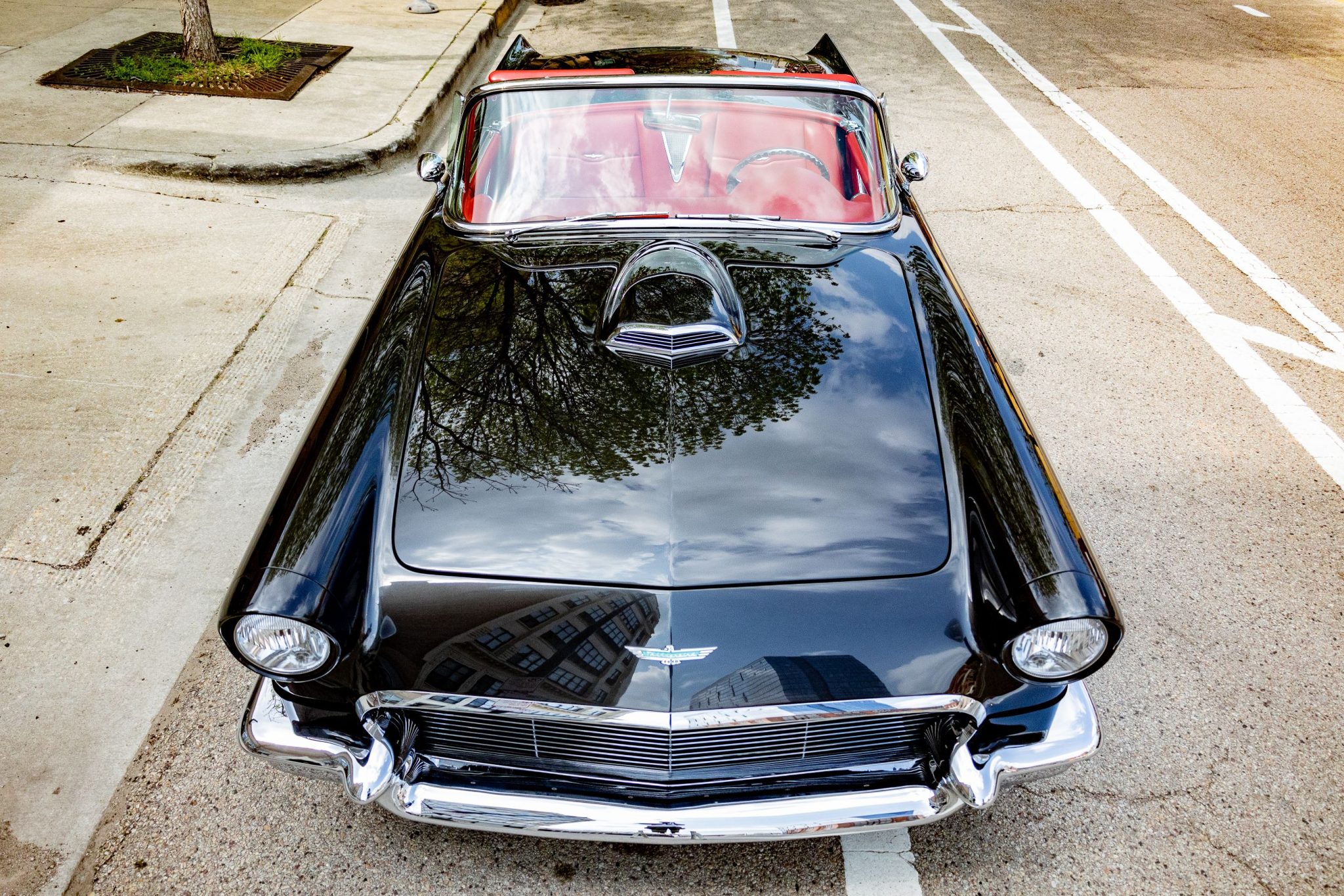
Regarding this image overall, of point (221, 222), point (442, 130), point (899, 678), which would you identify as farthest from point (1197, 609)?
point (442, 130)

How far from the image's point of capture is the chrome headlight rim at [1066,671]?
2035 millimetres

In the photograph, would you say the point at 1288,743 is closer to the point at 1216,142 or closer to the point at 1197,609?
the point at 1197,609

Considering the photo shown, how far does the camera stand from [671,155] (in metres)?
3.35

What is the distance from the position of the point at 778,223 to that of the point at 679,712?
69.5 inches

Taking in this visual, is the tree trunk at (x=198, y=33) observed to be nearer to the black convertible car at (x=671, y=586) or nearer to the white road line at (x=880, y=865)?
the black convertible car at (x=671, y=586)

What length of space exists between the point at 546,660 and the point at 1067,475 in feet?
8.22

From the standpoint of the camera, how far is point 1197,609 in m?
3.14

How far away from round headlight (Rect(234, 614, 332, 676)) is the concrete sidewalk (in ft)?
15.2

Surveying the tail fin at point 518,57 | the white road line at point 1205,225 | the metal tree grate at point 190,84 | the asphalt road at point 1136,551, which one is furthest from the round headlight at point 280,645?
the metal tree grate at point 190,84

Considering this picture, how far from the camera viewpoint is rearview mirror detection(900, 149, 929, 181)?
3826 mm

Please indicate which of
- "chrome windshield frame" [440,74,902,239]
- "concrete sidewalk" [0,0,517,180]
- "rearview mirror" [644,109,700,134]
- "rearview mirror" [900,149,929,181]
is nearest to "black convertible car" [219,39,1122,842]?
"chrome windshield frame" [440,74,902,239]

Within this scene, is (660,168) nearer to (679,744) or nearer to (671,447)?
(671,447)

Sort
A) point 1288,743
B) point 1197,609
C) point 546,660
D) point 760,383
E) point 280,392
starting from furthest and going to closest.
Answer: point 280,392 < point 1197,609 < point 1288,743 < point 760,383 < point 546,660

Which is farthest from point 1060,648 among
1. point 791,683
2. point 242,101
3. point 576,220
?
point 242,101
